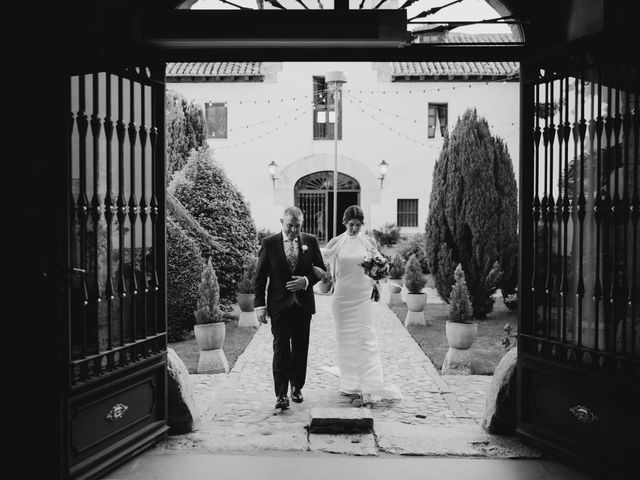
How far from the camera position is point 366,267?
7.02m

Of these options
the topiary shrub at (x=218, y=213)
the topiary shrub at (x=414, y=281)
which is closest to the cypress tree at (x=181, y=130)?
the topiary shrub at (x=218, y=213)

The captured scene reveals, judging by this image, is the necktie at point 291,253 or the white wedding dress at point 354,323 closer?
the necktie at point 291,253

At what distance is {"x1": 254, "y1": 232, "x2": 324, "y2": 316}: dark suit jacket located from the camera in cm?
651

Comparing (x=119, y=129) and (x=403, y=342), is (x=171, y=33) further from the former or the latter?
(x=403, y=342)

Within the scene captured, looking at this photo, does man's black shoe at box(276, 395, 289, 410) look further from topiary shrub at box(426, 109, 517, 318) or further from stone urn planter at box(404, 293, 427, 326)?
topiary shrub at box(426, 109, 517, 318)

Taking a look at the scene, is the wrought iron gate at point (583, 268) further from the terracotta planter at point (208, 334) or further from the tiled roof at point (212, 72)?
the tiled roof at point (212, 72)

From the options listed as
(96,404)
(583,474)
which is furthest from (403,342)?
(96,404)

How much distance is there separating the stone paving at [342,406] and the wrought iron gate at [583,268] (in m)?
0.55

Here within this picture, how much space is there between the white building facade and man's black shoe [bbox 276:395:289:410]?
18164 mm

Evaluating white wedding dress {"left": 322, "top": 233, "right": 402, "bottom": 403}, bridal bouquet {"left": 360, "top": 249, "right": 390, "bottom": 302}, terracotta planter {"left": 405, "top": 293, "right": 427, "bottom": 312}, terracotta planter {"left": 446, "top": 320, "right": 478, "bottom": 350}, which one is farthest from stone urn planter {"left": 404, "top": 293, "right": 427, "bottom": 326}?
bridal bouquet {"left": 360, "top": 249, "right": 390, "bottom": 302}

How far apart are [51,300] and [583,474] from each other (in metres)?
3.89

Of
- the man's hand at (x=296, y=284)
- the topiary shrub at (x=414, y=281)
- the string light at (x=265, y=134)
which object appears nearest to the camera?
the man's hand at (x=296, y=284)

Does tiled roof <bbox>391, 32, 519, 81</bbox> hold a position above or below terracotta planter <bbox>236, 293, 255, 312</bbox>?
above

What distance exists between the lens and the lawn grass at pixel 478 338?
9.17 metres
